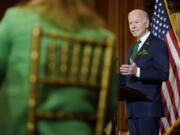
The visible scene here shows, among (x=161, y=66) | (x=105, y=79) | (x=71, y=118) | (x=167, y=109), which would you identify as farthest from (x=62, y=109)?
(x=167, y=109)

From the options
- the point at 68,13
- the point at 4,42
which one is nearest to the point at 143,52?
the point at 68,13

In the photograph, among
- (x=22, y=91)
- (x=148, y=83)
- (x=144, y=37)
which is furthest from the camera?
(x=144, y=37)

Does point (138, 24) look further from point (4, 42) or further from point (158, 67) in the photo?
point (4, 42)

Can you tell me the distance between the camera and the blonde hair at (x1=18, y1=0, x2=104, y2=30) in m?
1.77

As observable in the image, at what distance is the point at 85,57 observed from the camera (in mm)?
1759

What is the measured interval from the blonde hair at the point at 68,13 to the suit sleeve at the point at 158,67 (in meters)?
1.96

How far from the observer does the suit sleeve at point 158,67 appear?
12.3ft

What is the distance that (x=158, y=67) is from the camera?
151 inches

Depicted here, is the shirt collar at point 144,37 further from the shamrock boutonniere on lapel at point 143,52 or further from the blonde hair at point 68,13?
the blonde hair at point 68,13

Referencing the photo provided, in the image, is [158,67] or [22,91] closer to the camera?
[22,91]

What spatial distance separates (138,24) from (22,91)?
258cm

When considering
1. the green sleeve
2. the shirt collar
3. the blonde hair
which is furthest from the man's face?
the green sleeve

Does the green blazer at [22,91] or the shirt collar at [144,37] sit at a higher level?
the shirt collar at [144,37]

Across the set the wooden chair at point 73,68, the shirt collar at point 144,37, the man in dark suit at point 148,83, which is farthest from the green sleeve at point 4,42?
the shirt collar at point 144,37
